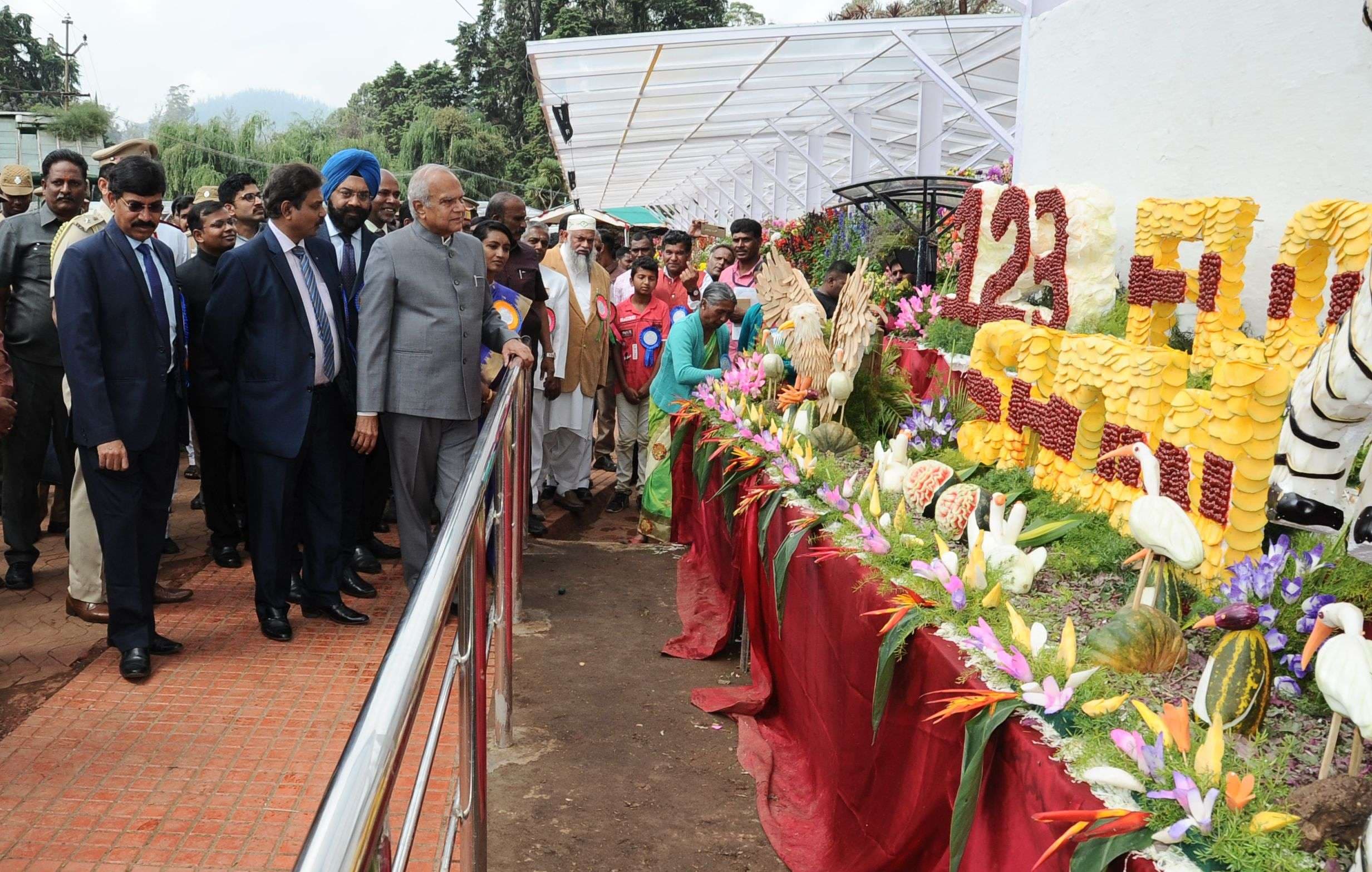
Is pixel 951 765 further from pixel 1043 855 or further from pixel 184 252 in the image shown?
pixel 184 252

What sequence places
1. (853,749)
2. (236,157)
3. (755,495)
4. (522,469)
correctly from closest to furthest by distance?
(853,749) < (755,495) < (522,469) < (236,157)

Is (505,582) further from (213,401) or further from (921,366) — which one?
(921,366)

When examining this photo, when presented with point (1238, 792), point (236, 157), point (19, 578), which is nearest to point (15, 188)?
point (19, 578)

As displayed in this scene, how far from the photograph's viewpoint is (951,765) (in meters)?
2.28

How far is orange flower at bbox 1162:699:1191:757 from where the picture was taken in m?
1.63

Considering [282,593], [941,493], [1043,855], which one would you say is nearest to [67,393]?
[282,593]

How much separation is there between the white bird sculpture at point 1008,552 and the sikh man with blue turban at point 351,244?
2.96 m

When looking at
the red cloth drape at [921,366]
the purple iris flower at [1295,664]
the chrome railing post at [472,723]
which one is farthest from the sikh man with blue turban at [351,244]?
the purple iris flower at [1295,664]

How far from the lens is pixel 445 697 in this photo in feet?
6.26

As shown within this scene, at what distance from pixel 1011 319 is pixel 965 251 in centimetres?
63

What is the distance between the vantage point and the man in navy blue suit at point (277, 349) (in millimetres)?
4211

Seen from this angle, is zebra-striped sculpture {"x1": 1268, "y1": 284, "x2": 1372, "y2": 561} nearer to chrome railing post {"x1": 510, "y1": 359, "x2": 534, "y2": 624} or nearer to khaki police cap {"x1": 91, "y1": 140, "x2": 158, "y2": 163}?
chrome railing post {"x1": 510, "y1": 359, "x2": 534, "y2": 624}

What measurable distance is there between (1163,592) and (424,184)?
127 inches

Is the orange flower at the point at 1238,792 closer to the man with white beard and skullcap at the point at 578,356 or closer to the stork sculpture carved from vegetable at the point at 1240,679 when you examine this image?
the stork sculpture carved from vegetable at the point at 1240,679
